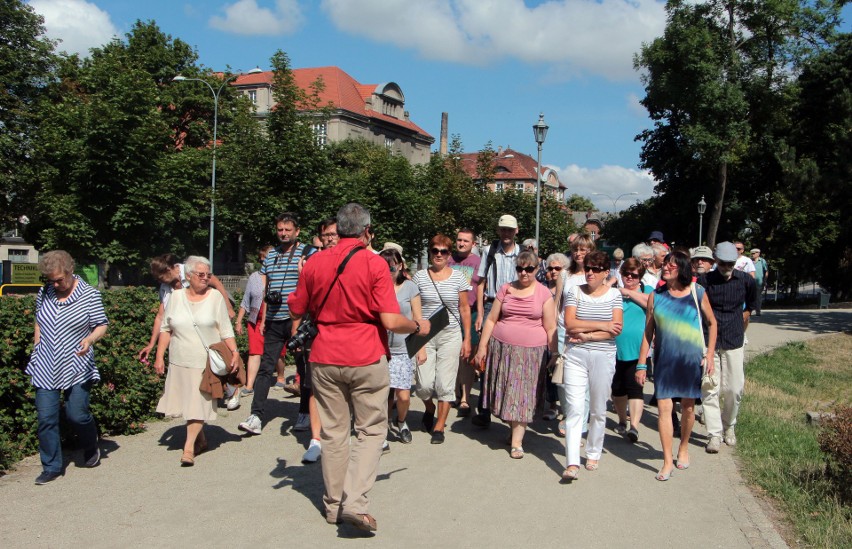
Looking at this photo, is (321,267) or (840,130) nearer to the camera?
(321,267)

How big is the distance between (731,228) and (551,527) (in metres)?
45.9

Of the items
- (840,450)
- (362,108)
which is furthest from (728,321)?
(362,108)

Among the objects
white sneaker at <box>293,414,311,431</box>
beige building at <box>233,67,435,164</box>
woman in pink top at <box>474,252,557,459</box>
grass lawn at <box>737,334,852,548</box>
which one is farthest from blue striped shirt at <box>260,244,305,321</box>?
→ beige building at <box>233,67,435,164</box>

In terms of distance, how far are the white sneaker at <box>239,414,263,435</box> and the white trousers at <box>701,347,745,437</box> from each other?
166 inches

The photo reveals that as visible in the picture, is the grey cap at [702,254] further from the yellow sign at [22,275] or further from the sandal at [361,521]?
the yellow sign at [22,275]

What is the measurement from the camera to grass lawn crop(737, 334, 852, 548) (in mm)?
5488

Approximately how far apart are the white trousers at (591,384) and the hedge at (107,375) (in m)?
4.17

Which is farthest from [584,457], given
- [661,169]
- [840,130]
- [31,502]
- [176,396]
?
[661,169]

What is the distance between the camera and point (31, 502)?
216 inches

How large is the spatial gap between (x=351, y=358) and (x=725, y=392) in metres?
4.58

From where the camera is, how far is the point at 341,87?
70.9 m

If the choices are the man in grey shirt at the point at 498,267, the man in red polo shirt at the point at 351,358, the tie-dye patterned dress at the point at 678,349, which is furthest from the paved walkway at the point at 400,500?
the man in grey shirt at the point at 498,267

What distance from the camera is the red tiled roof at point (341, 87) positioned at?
223 ft

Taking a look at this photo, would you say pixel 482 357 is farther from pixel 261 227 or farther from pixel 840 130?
pixel 840 130
